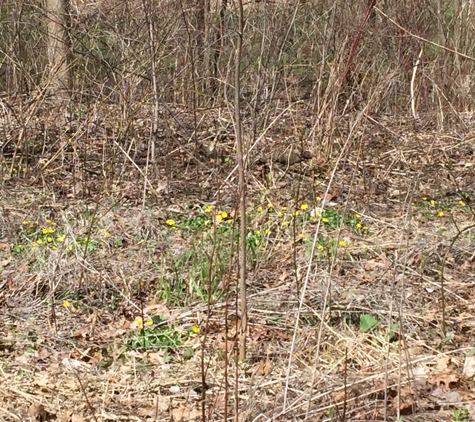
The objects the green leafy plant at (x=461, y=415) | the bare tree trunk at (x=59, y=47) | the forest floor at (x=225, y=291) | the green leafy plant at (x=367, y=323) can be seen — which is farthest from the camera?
the bare tree trunk at (x=59, y=47)

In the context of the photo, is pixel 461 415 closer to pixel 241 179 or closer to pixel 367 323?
pixel 367 323

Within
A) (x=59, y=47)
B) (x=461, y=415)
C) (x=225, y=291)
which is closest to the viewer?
(x=461, y=415)

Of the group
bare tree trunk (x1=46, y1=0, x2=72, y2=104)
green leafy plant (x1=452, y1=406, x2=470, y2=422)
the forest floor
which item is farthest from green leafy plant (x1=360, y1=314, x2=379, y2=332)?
bare tree trunk (x1=46, y1=0, x2=72, y2=104)

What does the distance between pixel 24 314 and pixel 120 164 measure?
277 centimetres

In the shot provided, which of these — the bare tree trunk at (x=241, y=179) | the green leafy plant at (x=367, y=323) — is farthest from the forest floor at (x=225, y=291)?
the bare tree trunk at (x=241, y=179)

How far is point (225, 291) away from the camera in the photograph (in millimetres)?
4293

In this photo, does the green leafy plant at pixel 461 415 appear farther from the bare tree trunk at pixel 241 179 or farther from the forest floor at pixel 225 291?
the bare tree trunk at pixel 241 179

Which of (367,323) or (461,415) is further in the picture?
(367,323)

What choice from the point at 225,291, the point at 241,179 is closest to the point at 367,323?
the point at 225,291

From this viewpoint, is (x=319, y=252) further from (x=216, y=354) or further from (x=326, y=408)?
(x=326, y=408)

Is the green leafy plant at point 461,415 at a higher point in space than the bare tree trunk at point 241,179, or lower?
lower

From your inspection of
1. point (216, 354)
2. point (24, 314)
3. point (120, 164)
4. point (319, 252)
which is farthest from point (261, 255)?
point (120, 164)

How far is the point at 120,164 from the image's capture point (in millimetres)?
6895

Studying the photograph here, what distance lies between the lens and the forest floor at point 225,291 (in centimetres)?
330
